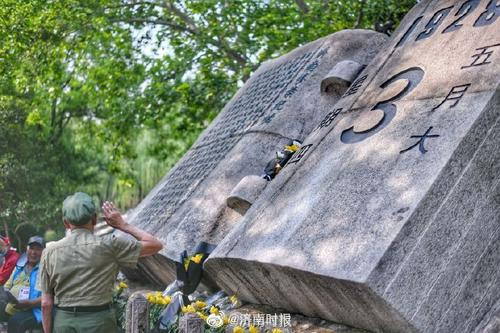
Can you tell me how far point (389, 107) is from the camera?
14.8ft

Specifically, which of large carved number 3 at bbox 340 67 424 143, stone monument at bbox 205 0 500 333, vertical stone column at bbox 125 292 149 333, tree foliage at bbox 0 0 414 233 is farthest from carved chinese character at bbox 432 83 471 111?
tree foliage at bbox 0 0 414 233

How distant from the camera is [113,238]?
386cm

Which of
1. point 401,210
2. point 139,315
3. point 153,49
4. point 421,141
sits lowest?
point 139,315

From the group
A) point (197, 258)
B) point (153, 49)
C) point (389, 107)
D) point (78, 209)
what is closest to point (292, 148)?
point (197, 258)

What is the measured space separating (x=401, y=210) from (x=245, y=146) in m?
2.86

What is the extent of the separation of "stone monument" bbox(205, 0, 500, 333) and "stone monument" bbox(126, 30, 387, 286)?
94 cm

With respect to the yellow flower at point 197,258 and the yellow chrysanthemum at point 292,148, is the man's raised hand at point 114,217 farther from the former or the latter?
the yellow chrysanthemum at point 292,148

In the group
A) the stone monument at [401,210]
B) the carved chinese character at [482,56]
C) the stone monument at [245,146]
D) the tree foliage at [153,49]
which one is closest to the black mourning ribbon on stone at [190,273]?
the stone monument at [245,146]

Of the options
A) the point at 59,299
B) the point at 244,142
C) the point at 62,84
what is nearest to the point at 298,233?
the point at 59,299

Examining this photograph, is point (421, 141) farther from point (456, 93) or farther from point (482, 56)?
point (482, 56)

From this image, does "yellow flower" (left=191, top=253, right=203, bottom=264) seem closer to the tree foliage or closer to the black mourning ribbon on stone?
the black mourning ribbon on stone

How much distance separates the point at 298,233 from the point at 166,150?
1161cm

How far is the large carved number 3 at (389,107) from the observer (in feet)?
14.5

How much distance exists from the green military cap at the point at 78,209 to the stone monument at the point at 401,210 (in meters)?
0.96
